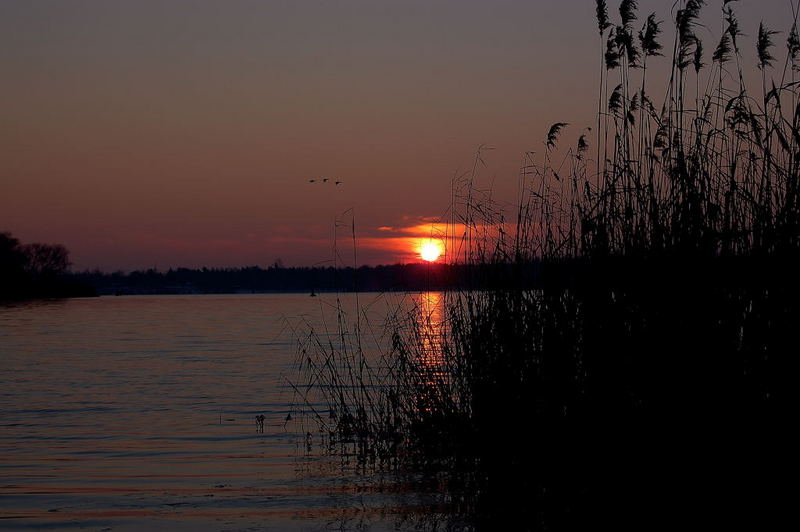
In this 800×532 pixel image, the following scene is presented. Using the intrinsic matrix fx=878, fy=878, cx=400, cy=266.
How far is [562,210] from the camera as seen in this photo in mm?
7543

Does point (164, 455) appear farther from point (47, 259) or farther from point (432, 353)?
point (47, 259)

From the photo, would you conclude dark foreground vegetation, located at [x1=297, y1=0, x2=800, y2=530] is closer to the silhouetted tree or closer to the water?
the water

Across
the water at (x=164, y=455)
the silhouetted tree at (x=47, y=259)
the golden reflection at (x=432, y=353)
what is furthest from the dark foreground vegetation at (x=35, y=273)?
the golden reflection at (x=432, y=353)

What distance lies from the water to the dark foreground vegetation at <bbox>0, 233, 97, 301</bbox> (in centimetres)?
8330

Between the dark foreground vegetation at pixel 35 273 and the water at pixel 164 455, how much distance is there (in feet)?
273

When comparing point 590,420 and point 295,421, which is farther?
point 295,421

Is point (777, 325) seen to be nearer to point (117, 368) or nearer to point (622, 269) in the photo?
point (622, 269)

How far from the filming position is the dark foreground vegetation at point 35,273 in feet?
317

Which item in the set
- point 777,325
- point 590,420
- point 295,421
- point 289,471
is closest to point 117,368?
point 295,421

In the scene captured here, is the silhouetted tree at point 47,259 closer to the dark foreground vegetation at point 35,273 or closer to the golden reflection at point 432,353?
the dark foreground vegetation at point 35,273

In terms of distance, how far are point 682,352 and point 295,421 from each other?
762 cm

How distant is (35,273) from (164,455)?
400 ft

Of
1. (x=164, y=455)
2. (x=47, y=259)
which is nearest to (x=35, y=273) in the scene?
(x=47, y=259)

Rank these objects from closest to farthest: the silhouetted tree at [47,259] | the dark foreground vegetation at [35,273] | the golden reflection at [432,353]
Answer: the golden reflection at [432,353] → the dark foreground vegetation at [35,273] → the silhouetted tree at [47,259]
